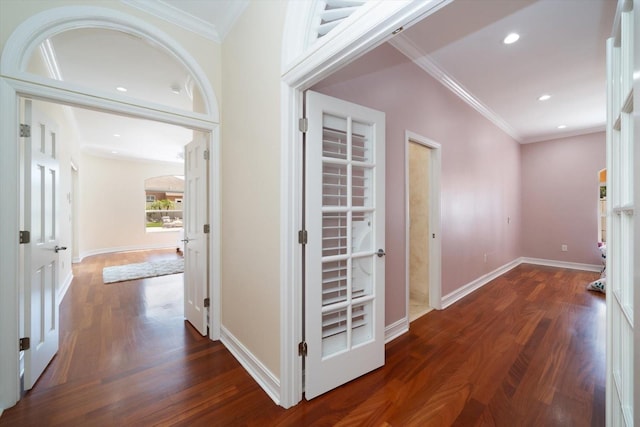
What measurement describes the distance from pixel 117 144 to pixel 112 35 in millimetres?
4754

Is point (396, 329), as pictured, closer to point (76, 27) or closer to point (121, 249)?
point (76, 27)

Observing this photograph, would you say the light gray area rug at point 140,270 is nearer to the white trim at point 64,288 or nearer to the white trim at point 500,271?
the white trim at point 64,288

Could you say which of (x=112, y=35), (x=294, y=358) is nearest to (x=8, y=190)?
(x=112, y=35)

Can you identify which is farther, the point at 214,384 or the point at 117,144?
the point at 117,144

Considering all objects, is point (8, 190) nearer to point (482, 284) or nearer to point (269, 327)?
point (269, 327)

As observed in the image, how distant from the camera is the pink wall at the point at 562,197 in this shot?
520 cm

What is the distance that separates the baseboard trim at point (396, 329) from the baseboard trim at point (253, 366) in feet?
3.90

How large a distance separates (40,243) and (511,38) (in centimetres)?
452

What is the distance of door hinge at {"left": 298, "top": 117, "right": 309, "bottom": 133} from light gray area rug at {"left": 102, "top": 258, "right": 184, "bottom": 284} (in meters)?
4.70

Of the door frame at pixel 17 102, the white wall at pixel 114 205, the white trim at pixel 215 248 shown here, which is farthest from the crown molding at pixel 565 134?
the white wall at pixel 114 205

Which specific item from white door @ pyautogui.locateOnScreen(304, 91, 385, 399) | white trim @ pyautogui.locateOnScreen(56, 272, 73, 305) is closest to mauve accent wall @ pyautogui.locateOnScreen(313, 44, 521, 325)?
white door @ pyautogui.locateOnScreen(304, 91, 385, 399)

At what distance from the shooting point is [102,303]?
3.38 m

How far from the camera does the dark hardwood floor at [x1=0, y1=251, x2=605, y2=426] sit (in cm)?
154

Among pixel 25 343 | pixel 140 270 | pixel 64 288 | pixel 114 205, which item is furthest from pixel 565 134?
pixel 114 205
